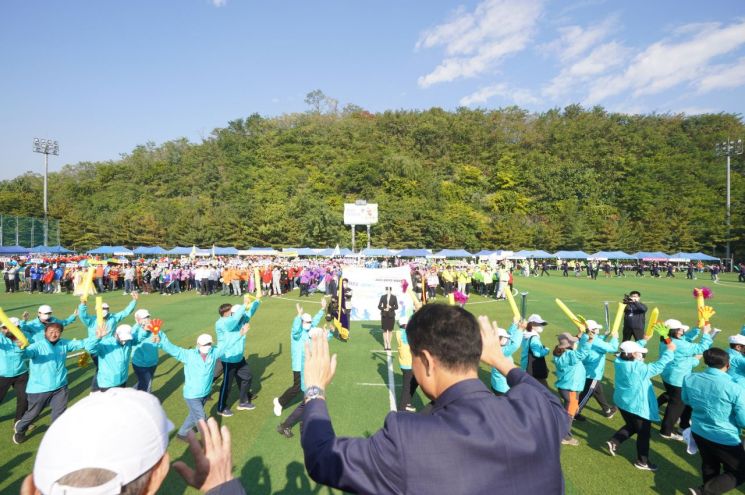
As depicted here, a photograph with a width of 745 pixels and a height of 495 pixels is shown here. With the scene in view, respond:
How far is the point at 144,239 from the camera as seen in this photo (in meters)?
65.5

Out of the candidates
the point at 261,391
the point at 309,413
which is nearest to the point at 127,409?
the point at 309,413

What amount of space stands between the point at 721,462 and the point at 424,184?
72229 mm

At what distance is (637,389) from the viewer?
5555 millimetres

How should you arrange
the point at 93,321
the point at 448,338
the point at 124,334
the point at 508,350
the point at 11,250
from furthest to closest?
the point at 11,250
the point at 93,321
the point at 124,334
the point at 508,350
the point at 448,338

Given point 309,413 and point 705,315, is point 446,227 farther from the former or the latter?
point 309,413

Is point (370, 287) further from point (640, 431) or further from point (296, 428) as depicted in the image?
point (640, 431)

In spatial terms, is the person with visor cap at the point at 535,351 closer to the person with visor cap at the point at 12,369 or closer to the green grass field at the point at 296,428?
the green grass field at the point at 296,428

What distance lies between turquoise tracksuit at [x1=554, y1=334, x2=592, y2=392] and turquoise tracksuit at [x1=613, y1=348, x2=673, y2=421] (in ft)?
2.25

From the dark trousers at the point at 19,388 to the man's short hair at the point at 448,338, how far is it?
7894 millimetres

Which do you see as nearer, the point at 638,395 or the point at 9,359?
the point at 638,395

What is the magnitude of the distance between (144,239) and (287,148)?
33554 millimetres

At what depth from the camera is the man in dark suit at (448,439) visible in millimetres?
1589

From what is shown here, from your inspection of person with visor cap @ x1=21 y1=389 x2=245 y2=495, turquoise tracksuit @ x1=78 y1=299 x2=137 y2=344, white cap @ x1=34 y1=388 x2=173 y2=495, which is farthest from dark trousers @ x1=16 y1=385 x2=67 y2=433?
white cap @ x1=34 y1=388 x2=173 y2=495

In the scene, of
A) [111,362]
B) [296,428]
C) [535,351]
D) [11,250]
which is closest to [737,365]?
[535,351]
